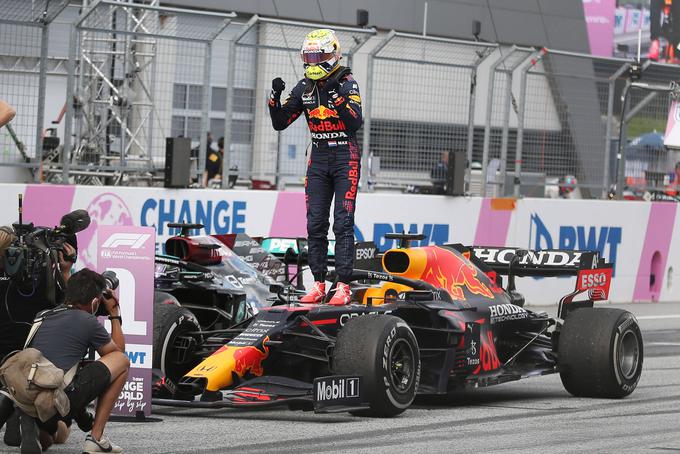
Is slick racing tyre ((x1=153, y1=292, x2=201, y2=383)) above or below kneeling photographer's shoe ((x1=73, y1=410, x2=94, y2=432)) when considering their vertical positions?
above

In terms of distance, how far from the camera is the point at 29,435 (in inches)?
271

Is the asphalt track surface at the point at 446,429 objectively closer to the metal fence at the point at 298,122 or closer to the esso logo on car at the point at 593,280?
the esso logo on car at the point at 593,280

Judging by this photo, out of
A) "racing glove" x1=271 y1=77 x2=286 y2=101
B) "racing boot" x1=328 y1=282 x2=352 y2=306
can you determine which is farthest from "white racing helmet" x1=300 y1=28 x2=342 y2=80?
"racing boot" x1=328 y1=282 x2=352 y2=306

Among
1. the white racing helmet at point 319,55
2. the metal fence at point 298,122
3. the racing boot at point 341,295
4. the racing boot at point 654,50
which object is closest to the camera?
the racing boot at point 341,295

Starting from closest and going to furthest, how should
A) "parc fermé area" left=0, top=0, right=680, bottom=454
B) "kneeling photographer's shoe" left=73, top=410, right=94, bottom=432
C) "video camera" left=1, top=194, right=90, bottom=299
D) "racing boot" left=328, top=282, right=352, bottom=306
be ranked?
"kneeling photographer's shoe" left=73, top=410, right=94, bottom=432, "video camera" left=1, top=194, right=90, bottom=299, "parc fermé area" left=0, top=0, right=680, bottom=454, "racing boot" left=328, top=282, right=352, bottom=306

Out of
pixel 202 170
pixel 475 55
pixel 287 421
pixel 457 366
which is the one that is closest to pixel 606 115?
pixel 475 55

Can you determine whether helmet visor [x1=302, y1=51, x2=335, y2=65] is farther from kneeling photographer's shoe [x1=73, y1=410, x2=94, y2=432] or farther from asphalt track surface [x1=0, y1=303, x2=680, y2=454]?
kneeling photographer's shoe [x1=73, y1=410, x2=94, y2=432]

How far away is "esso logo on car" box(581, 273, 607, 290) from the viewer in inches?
413

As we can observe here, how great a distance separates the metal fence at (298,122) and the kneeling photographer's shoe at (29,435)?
6.82 meters

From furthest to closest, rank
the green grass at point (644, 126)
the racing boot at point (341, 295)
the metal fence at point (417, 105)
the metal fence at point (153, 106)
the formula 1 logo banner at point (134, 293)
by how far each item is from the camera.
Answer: the green grass at point (644, 126)
the metal fence at point (417, 105)
the metal fence at point (153, 106)
the racing boot at point (341, 295)
the formula 1 logo banner at point (134, 293)

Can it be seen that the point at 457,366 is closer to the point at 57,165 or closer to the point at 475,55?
the point at 57,165

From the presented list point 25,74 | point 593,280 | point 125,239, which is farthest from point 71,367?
point 25,74

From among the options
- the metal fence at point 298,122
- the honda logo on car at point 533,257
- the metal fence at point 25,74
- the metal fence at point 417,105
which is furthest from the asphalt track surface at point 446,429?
the metal fence at point 417,105

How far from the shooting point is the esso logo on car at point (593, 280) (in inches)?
413
